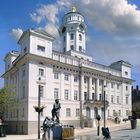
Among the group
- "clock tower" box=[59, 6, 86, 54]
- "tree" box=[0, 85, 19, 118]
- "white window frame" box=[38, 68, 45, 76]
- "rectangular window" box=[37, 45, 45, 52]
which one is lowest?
"tree" box=[0, 85, 19, 118]

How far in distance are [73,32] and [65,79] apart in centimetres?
1869

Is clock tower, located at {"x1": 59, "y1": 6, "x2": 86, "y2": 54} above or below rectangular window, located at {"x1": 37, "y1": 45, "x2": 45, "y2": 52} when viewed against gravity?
above

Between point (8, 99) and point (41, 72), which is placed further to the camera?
point (41, 72)

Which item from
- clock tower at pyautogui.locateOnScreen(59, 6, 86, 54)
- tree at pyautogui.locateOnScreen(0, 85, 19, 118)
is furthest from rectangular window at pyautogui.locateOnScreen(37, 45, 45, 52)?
clock tower at pyautogui.locateOnScreen(59, 6, 86, 54)

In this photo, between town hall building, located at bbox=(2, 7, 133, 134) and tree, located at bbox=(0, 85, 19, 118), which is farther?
tree, located at bbox=(0, 85, 19, 118)

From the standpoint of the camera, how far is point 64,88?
62.2 m

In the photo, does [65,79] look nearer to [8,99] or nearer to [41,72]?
[41,72]

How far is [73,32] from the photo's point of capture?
256 ft

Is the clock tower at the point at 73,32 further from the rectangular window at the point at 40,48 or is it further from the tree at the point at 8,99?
the tree at the point at 8,99

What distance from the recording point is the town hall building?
56.4m

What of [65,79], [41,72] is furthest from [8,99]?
[65,79]

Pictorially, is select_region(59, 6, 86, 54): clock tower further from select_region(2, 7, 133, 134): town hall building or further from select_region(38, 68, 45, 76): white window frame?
select_region(38, 68, 45, 76): white window frame

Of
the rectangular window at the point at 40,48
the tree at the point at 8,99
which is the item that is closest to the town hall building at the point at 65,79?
the rectangular window at the point at 40,48

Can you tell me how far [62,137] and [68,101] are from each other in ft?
120
